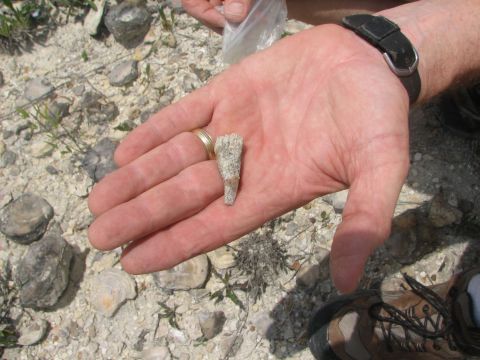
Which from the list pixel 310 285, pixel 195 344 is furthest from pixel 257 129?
pixel 195 344

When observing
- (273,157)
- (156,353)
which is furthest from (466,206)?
(156,353)

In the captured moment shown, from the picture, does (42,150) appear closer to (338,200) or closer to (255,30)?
(255,30)

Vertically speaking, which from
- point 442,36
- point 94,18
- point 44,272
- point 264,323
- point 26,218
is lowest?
point 264,323

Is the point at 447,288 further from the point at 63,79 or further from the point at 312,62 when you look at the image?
the point at 63,79

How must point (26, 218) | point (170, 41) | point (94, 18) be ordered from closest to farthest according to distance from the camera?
point (26, 218) → point (170, 41) → point (94, 18)

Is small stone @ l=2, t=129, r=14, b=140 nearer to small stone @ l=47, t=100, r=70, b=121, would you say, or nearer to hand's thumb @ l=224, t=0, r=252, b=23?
small stone @ l=47, t=100, r=70, b=121

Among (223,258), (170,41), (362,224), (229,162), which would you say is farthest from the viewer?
(170,41)

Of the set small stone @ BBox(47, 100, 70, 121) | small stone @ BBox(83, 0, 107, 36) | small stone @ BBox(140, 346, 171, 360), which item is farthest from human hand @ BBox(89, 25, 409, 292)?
small stone @ BBox(83, 0, 107, 36)

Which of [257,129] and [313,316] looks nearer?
[257,129]
